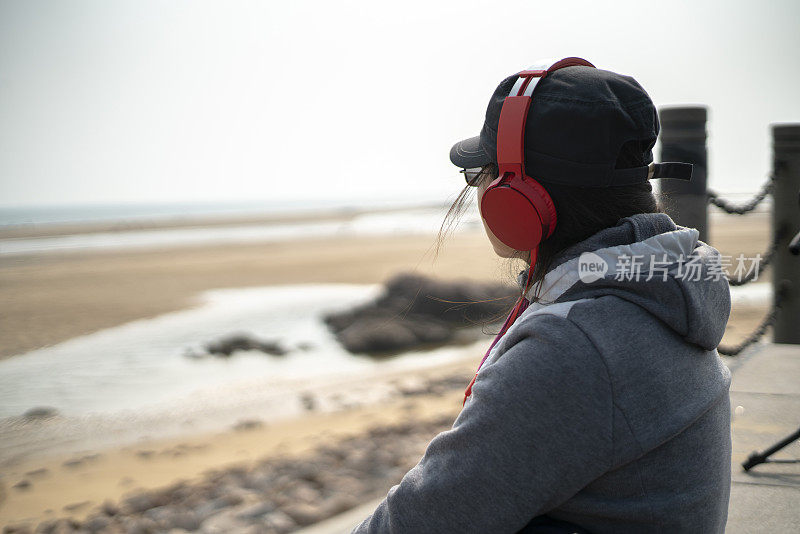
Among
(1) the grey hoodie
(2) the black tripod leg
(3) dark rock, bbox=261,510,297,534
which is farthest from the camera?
(3) dark rock, bbox=261,510,297,534

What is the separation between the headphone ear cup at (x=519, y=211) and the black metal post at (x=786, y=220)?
3.82 meters

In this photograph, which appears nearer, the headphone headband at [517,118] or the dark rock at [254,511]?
the headphone headband at [517,118]

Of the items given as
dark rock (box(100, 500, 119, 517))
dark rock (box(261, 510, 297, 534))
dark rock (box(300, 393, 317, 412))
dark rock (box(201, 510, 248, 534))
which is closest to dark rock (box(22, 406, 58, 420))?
dark rock (box(300, 393, 317, 412))

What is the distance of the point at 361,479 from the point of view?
432cm

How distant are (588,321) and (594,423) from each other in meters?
0.16

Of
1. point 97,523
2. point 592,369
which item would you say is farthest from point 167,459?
point 592,369

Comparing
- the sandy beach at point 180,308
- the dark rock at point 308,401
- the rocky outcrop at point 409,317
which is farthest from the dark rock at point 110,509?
the rocky outcrop at point 409,317

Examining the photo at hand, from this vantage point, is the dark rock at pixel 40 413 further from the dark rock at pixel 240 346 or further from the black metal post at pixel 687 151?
the black metal post at pixel 687 151

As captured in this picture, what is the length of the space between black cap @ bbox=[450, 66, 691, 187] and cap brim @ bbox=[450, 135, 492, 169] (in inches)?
6.0

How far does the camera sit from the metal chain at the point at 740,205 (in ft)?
12.5

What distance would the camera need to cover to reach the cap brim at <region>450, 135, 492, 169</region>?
1.34 metres

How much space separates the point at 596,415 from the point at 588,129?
1.56 feet

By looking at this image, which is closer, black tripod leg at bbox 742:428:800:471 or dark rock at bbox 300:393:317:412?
black tripod leg at bbox 742:428:800:471

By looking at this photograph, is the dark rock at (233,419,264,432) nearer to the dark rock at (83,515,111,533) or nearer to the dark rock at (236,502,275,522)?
the dark rock at (83,515,111,533)
